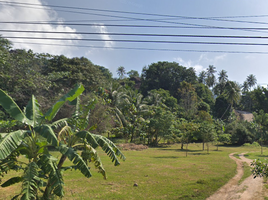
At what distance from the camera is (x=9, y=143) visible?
598 centimetres

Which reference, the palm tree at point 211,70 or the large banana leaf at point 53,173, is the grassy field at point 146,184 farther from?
the palm tree at point 211,70


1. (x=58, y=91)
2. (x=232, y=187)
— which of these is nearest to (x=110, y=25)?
(x=232, y=187)

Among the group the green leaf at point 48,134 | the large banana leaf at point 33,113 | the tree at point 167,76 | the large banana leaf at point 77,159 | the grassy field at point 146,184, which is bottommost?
the grassy field at point 146,184

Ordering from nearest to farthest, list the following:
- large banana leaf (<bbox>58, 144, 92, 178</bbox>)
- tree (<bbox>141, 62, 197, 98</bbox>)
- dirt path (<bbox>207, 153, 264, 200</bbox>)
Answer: large banana leaf (<bbox>58, 144, 92, 178</bbox>)
dirt path (<bbox>207, 153, 264, 200</bbox>)
tree (<bbox>141, 62, 197, 98</bbox>)

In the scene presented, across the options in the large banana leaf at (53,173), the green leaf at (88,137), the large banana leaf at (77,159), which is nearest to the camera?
the large banana leaf at (53,173)

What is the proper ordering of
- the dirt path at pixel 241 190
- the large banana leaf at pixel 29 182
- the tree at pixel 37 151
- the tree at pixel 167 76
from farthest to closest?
1. the tree at pixel 167 76
2. the dirt path at pixel 241 190
3. the tree at pixel 37 151
4. the large banana leaf at pixel 29 182

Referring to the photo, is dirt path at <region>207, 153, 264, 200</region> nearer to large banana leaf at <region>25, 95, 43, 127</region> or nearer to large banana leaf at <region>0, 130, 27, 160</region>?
large banana leaf at <region>25, 95, 43, 127</region>

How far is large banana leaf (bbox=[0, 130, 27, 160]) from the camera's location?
225 inches

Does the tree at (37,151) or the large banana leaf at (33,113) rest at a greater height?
the large banana leaf at (33,113)

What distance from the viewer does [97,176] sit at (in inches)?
512

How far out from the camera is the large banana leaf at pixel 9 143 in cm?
572

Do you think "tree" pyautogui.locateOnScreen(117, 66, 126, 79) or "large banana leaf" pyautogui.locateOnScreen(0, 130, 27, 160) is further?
"tree" pyautogui.locateOnScreen(117, 66, 126, 79)

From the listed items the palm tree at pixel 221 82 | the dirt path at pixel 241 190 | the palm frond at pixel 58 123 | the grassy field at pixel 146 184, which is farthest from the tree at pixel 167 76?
the palm frond at pixel 58 123

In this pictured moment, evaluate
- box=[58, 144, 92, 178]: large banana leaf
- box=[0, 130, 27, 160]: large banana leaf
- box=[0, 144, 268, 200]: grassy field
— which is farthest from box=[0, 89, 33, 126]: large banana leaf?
box=[0, 144, 268, 200]: grassy field
